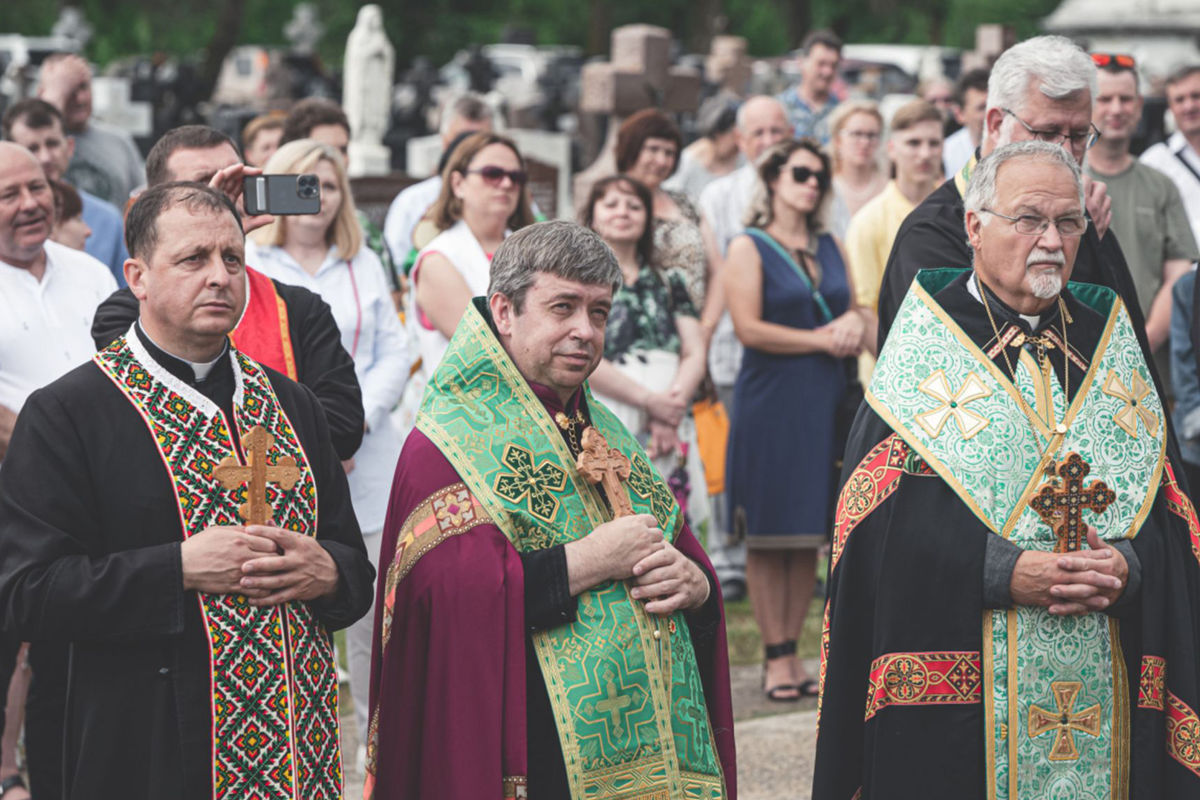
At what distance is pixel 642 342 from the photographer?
6957mm

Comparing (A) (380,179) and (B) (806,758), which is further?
(A) (380,179)

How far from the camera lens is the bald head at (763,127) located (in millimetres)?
9203

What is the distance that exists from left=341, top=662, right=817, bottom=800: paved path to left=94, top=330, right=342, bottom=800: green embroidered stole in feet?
7.86

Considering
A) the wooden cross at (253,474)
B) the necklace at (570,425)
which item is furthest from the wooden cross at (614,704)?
the wooden cross at (253,474)

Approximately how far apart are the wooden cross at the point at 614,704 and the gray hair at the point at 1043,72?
1.95 meters

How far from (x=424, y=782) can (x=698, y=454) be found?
145 inches

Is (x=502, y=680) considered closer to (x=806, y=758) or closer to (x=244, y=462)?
(x=244, y=462)

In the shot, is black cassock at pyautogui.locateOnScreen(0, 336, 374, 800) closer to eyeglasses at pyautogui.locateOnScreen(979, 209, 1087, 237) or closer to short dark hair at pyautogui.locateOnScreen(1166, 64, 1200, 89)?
eyeglasses at pyautogui.locateOnScreen(979, 209, 1087, 237)

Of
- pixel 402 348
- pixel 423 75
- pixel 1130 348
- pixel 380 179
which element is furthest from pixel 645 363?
pixel 423 75

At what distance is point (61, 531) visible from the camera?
3461 millimetres

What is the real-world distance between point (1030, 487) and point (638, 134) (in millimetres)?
4259

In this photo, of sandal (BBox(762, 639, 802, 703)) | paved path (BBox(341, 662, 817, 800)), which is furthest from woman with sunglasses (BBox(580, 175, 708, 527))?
paved path (BBox(341, 662, 817, 800))

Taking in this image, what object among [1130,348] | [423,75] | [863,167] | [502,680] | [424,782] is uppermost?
[423,75]

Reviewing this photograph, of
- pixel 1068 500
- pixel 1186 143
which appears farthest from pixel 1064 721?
pixel 1186 143
